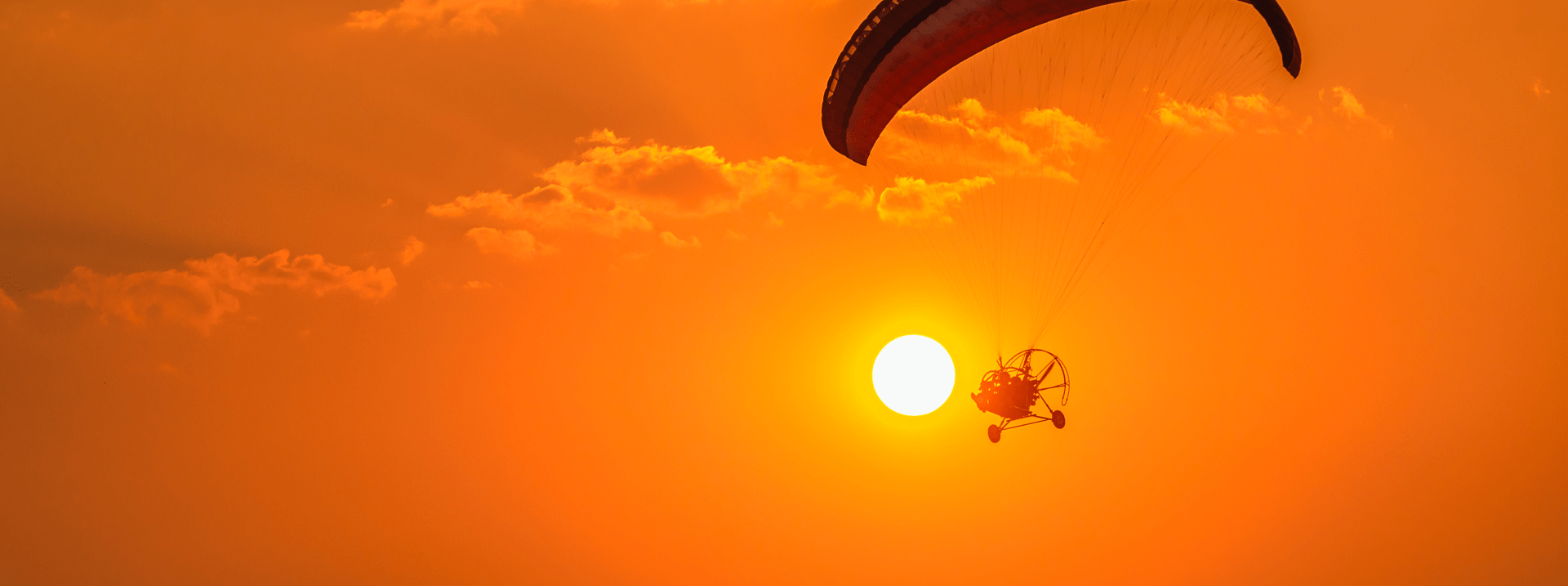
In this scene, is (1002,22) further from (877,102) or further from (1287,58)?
(1287,58)

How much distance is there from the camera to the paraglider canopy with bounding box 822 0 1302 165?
45.0ft

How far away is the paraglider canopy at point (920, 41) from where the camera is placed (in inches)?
540

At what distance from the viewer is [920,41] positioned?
14281mm

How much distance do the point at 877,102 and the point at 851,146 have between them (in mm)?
1721

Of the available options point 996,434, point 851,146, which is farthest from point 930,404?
point 851,146

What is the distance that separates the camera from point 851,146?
685 inches

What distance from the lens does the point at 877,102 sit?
15789mm

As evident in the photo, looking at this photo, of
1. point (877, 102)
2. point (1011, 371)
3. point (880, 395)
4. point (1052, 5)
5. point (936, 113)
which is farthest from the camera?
point (880, 395)

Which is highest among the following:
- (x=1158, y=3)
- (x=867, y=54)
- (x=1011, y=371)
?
(x=1158, y=3)

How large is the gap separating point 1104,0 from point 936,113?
17.7 feet

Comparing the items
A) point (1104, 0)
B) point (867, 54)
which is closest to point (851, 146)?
point (867, 54)

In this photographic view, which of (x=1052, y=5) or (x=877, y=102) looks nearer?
(x=1052, y=5)

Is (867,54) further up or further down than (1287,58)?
further up

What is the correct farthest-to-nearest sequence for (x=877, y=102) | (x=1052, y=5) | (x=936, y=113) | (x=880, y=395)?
(x=880, y=395) < (x=936, y=113) < (x=877, y=102) < (x=1052, y=5)
